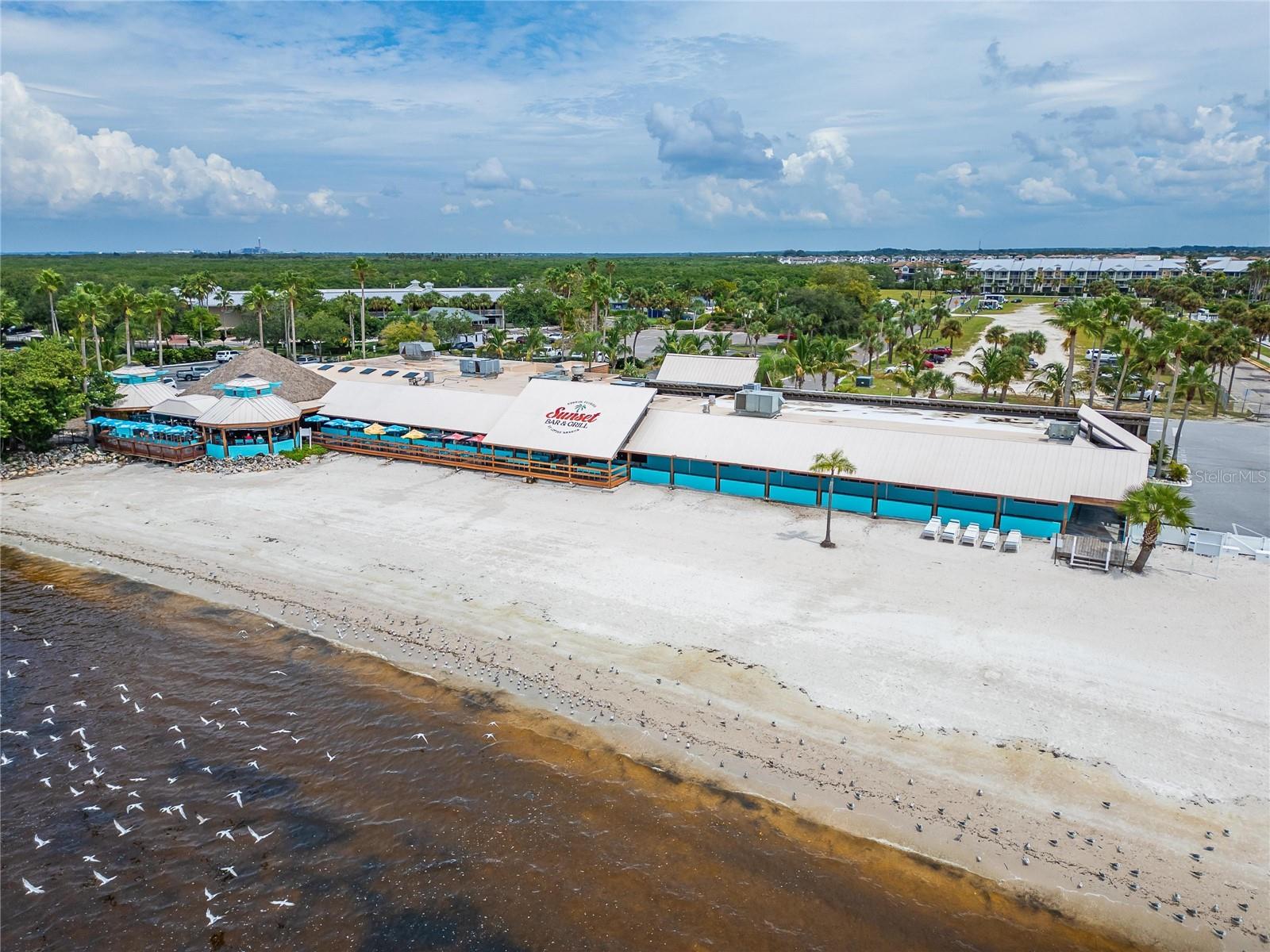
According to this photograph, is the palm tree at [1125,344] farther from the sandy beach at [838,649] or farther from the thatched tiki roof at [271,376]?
the thatched tiki roof at [271,376]

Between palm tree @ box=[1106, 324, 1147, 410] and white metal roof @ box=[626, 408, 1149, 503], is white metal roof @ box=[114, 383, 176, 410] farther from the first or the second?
palm tree @ box=[1106, 324, 1147, 410]

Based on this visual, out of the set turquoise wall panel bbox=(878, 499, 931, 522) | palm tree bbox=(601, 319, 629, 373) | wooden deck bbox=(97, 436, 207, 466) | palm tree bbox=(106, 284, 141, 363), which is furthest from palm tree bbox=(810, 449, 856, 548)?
palm tree bbox=(106, 284, 141, 363)

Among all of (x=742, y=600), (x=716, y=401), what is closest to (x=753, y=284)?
(x=716, y=401)

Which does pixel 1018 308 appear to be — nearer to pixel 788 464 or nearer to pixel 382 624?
pixel 788 464

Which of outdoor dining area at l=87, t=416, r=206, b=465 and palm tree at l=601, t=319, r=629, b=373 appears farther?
palm tree at l=601, t=319, r=629, b=373

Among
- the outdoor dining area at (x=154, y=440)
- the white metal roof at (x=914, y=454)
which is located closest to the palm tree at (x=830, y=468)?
the white metal roof at (x=914, y=454)

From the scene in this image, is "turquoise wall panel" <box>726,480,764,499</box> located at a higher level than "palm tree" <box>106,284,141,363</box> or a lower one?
lower
